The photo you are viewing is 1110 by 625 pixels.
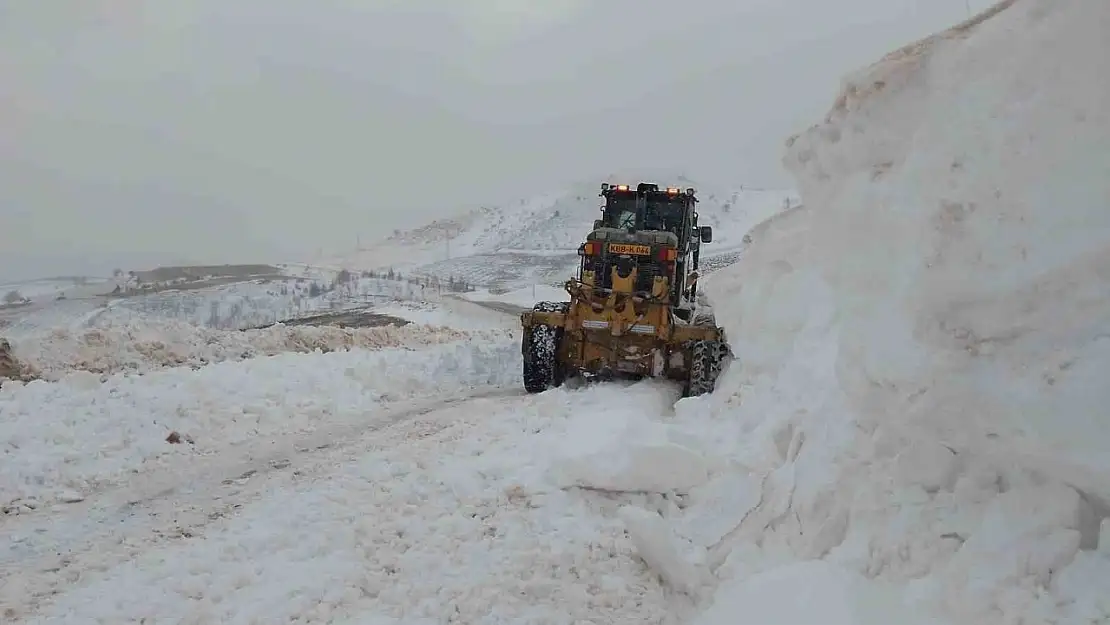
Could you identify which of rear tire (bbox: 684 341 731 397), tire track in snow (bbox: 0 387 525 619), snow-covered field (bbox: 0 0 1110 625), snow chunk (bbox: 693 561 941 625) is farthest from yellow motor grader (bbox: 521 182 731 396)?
snow chunk (bbox: 693 561 941 625)

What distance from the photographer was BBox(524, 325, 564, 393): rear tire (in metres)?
10.2

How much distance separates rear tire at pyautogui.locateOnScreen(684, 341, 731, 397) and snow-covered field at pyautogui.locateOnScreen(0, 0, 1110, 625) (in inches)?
76.7

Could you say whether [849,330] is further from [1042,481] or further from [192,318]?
[192,318]

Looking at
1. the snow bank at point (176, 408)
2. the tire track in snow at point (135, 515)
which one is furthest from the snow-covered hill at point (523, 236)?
the tire track in snow at point (135, 515)

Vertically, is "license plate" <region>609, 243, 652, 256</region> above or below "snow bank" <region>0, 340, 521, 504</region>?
above

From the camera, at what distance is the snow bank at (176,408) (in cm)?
664

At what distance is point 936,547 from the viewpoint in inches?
116

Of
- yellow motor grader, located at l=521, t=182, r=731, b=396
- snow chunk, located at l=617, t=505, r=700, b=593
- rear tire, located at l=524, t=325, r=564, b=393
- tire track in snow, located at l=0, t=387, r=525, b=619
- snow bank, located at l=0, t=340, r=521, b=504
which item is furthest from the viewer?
rear tire, located at l=524, t=325, r=564, b=393

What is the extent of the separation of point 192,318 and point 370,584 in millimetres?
34457

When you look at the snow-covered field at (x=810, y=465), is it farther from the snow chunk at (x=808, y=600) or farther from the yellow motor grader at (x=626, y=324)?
the yellow motor grader at (x=626, y=324)

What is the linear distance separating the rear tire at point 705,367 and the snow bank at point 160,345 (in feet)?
23.4

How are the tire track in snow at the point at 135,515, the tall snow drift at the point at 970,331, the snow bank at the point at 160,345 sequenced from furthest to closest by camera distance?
the snow bank at the point at 160,345 → the tire track in snow at the point at 135,515 → the tall snow drift at the point at 970,331

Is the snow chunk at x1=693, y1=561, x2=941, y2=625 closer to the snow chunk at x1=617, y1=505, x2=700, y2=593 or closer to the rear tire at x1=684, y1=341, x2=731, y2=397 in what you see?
the snow chunk at x1=617, y1=505, x2=700, y2=593

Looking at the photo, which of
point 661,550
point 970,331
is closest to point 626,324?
point 661,550
